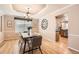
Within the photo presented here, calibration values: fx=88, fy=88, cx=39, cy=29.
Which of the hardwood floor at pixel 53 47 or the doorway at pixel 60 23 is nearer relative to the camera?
the hardwood floor at pixel 53 47

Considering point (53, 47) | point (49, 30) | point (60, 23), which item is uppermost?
point (60, 23)

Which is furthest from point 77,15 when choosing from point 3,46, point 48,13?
point 3,46

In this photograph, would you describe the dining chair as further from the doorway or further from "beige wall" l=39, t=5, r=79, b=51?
the doorway

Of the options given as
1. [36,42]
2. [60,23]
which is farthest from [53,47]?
[60,23]

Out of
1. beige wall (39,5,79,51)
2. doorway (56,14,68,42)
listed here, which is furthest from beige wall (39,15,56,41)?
doorway (56,14,68,42)

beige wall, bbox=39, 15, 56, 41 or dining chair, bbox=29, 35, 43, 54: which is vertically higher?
beige wall, bbox=39, 15, 56, 41

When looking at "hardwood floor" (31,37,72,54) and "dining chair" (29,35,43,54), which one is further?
"dining chair" (29,35,43,54)

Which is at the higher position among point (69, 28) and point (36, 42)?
point (69, 28)

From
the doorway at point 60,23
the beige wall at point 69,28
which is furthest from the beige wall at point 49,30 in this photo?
the doorway at point 60,23

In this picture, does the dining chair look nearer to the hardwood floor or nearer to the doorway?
the hardwood floor

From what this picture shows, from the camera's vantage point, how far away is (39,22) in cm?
161

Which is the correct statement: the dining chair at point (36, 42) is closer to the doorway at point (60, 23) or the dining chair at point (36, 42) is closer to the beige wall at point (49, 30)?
the beige wall at point (49, 30)

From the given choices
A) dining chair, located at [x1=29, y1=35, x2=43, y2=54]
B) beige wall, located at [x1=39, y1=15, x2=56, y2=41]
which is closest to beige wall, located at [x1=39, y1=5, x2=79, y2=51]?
beige wall, located at [x1=39, y1=15, x2=56, y2=41]

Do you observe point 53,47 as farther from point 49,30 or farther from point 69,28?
point 69,28
